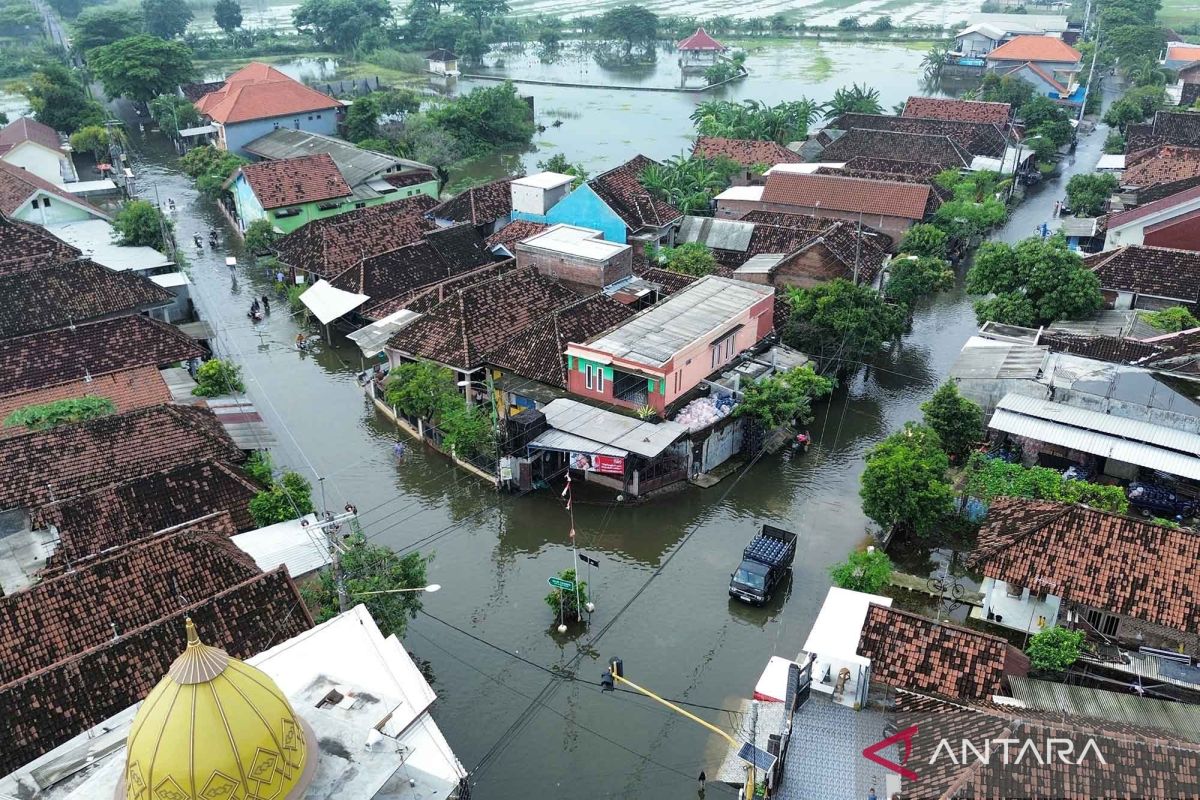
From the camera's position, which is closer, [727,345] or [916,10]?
[727,345]

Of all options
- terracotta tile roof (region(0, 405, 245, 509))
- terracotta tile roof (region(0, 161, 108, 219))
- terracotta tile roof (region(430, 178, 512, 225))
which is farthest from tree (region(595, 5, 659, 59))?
terracotta tile roof (region(0, 405, 245, 509))

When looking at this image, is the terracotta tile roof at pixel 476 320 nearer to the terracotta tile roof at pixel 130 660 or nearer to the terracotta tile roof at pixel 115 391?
the terracotta tile roof at pixel 115 391

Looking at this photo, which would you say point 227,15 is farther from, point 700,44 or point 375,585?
point 375,585

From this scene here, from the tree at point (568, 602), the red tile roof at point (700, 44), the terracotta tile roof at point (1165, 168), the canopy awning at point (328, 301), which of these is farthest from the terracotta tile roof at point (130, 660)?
the red tile roof at point (700, 44)

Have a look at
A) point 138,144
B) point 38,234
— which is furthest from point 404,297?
point 138,144

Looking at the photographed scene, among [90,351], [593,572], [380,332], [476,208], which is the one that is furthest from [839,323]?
[90,351]

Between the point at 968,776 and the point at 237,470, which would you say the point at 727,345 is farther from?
the point at 968,776
